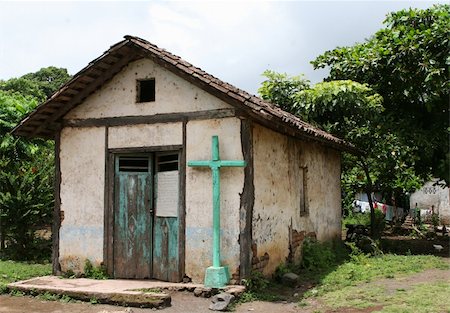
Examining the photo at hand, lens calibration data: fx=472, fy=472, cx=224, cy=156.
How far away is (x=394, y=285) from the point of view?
8516mm

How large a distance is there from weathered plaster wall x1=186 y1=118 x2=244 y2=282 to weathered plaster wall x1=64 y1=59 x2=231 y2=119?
0.44 metres

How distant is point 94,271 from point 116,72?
12.9 feet

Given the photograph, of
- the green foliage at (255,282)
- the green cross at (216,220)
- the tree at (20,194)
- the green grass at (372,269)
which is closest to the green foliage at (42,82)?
the tree at (20,194)

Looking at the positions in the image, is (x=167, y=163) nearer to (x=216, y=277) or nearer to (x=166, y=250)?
(x=166, y=250)

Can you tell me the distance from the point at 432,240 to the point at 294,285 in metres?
10.2

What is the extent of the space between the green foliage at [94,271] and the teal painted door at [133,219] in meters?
0.23

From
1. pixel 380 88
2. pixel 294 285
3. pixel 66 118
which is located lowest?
pixel 294 285

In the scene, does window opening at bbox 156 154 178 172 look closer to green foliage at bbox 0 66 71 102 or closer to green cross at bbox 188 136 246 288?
green cross at bbox 188 136 246 288

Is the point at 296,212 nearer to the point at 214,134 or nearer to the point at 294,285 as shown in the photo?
the point at 294,285

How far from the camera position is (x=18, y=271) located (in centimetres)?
1020

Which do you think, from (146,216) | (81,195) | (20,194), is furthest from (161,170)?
(20,194)

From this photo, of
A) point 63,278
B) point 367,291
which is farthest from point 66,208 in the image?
point 367,291

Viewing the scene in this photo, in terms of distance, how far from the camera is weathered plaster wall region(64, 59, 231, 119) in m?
8.77

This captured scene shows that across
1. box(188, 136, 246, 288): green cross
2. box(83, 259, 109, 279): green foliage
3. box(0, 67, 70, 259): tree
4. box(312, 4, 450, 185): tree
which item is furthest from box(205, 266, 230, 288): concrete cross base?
box(312, 4, 450, 185): tree
